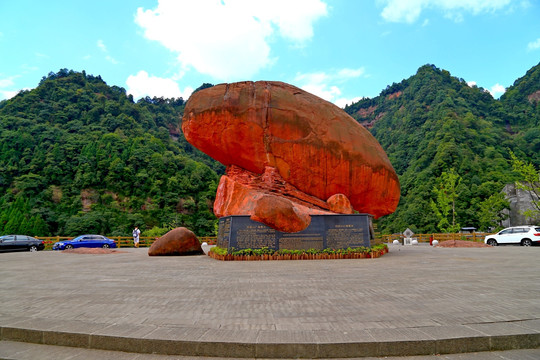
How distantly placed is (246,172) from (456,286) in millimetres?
9916

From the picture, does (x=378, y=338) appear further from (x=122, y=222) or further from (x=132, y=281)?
(x=122, y=222)

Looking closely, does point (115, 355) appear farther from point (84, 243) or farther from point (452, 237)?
point (452, 237)

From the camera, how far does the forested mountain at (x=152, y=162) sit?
4388 cm

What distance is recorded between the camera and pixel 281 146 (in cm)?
1324

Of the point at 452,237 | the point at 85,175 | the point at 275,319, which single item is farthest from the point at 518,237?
the point at 85,175

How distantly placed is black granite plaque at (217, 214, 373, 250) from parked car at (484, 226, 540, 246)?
13.7m

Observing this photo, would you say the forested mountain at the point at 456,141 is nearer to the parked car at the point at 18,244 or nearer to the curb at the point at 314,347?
the curb at the point at 314,347

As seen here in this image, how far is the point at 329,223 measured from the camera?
1229 cm

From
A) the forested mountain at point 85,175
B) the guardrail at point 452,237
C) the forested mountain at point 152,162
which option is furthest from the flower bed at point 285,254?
the forested mountain at point 85,175

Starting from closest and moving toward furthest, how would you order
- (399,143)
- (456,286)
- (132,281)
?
(456,286) → (132,281) → (399,143)

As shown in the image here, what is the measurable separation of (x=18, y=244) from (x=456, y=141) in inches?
2209

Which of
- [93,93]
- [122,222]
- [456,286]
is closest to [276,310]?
[456,286]

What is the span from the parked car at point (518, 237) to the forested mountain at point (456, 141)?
48.4ft

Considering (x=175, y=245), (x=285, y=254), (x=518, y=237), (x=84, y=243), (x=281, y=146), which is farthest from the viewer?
(x=84, y=243)
